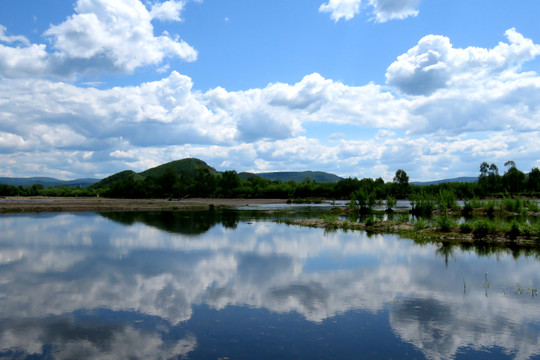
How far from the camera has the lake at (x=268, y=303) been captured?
10344mm

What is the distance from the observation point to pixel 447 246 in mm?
28500

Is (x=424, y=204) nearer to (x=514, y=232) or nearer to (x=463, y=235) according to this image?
(x=463, y=235)

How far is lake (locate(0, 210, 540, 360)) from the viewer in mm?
10344

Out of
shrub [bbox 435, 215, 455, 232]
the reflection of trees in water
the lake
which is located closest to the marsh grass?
shrub [bbox 435, 215, 455, 232]

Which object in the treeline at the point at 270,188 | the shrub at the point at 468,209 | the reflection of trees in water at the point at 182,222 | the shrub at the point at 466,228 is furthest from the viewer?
the treeline at the point at 270,188

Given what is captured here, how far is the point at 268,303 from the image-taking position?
1428 cm

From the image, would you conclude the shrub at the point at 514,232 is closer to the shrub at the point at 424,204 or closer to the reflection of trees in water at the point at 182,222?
the shrub at the point at 424,204

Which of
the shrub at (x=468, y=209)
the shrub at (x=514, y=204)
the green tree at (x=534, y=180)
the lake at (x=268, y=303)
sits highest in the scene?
the green tree at (x=534, y=180)

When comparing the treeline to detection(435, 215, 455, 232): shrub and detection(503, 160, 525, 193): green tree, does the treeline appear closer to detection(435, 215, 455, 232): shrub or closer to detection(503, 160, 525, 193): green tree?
detection(503, 160, 525, 193): green tree

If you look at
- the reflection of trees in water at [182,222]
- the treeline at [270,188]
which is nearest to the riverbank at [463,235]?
the reflection of trees in water at [182,222]

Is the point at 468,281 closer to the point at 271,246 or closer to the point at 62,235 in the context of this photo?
the point at 271,246

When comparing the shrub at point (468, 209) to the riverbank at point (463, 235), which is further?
the shrub at point (468, 209)

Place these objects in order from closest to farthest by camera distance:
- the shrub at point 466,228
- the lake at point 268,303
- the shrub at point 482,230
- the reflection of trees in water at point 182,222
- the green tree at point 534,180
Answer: the lake at point 268,303 → the shrub at point 482,230 → the shrub at point 466,228 → the reflection of trees in water at point 182,222 → the green tree at point 534,180

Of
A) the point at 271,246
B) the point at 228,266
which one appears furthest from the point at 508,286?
the point at 271,246
